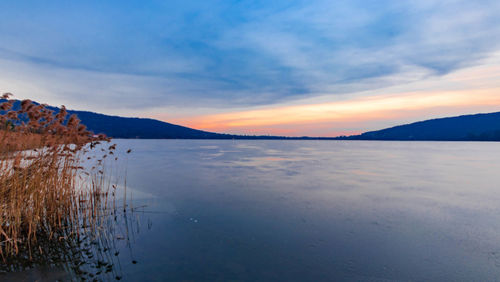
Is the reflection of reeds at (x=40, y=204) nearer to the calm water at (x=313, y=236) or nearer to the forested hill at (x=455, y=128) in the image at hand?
the calm water at (x=313, y=236)

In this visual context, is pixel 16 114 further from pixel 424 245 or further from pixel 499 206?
pixel 499 206

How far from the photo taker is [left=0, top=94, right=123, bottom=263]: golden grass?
206 inches

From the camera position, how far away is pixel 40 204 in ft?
19.1

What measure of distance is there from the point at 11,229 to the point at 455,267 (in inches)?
376

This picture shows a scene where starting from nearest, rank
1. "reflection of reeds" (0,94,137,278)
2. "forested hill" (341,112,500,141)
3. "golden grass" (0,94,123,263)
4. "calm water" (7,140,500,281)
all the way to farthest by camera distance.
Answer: "calm water" (7,140,500,281), "reflection of reeds" (0,94,137,278), "golden grass" (0,94,123,263), "forested hill" (341,112,500,141)

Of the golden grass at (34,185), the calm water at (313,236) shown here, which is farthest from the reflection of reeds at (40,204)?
the calm water at (313,236)

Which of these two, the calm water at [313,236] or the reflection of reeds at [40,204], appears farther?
the reflection of reeds at [40,204]

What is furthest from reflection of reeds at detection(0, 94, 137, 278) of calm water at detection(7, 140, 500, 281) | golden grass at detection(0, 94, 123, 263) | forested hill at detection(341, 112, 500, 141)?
forested hill at detection(341, 112, 500, 141)

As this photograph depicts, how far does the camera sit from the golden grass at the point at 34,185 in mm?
5230

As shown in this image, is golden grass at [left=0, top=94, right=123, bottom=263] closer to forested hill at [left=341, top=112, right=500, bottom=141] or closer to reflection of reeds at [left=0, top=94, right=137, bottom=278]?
reflection of reeds at [left=0, top=94, right=137, bottom=278]

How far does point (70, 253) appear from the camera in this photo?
17.8 feet

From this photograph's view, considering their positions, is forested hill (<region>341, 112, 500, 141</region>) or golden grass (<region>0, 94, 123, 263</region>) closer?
golden grass (<region>0, 94, 123, 263</region>)

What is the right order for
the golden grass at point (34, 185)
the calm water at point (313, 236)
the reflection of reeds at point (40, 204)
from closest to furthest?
the calm water at point (313, 236), the reflection of reeds at point (40, 204), the golden grass at point (34, 185)

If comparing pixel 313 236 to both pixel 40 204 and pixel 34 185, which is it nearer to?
pixel 40 204
